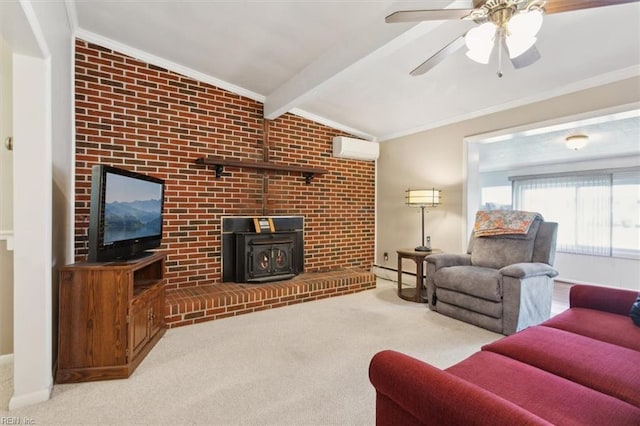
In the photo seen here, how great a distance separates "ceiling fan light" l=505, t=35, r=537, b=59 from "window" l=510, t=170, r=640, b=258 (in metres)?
4.64

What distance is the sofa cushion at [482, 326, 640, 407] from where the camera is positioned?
44.8 inches

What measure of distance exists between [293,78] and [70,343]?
2943 millimetres

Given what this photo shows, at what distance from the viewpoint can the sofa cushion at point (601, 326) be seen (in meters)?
1.51

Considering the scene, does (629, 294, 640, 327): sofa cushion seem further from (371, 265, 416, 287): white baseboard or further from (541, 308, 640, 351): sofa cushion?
(371, 265, 416, 287): white baseboard

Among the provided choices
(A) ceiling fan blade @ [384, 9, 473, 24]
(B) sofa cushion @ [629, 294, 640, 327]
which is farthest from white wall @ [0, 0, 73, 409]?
(B) sofa cushion @ [629, 294, 640, 327]

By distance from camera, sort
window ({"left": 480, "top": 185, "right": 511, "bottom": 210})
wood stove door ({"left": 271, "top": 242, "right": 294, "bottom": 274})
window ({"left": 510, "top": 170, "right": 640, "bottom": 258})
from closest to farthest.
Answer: wood stove door ({"left": 271, "top": 242, "right": 294, "bottom": 274}) < window ({"left": 510, "top": 170, "right": 640, "bottom": 258}) < window ({"left": 480, "top": 185, "right": 511, "bottom": 210})

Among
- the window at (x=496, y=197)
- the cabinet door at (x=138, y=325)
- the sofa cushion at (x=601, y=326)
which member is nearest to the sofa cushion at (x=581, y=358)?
the sofa cushion at (x=601, y=326)

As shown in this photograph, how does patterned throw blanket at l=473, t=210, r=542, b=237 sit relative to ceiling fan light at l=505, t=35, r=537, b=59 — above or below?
below

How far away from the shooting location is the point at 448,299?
3.01 metres

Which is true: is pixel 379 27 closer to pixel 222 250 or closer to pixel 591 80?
pixel 591 80

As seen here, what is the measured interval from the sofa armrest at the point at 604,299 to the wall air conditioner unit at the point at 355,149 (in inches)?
120

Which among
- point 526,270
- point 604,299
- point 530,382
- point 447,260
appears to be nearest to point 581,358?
point 530,382

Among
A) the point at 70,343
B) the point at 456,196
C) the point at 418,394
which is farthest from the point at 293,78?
the point at 418,394

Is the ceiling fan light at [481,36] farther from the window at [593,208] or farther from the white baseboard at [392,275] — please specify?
the window at [593,208]
